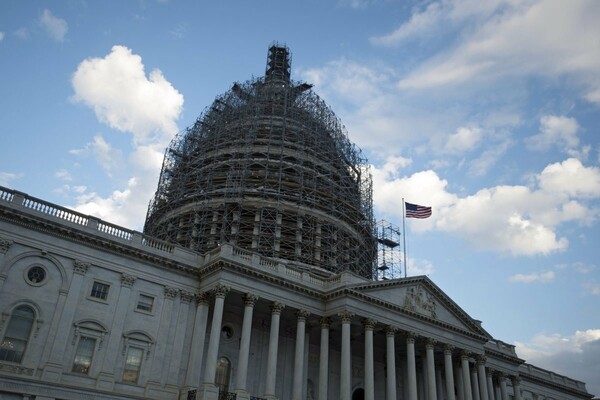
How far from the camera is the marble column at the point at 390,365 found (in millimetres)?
41500

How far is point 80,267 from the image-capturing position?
35.1 metres

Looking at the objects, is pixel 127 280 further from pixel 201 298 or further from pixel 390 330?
pixel 390 330

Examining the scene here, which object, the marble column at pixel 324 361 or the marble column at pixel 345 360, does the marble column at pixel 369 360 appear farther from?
the marble column at pixel 324 361

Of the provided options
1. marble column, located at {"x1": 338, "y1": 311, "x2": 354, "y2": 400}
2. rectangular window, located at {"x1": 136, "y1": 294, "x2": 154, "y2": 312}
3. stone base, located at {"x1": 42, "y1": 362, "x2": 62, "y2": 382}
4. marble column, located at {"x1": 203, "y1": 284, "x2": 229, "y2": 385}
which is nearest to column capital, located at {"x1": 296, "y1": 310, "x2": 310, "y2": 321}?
marble column, located at {"x1": 338, "y1": 311, "x2": 354, "y2": 400}

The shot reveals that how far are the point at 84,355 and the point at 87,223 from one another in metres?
8.32

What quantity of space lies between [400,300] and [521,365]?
88.5 ft

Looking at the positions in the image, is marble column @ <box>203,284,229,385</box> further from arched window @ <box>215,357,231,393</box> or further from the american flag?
the american flag

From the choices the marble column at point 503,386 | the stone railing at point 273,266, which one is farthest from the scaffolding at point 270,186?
the marble column at point 503,386

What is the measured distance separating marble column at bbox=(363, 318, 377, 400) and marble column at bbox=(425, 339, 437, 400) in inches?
216

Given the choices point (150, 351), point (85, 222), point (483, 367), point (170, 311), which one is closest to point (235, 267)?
point (170, 311)

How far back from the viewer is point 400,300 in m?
45.6

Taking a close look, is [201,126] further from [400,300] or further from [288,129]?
[400,300]

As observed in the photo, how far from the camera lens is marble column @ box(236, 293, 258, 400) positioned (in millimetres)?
35578

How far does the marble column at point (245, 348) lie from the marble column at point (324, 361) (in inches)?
214
